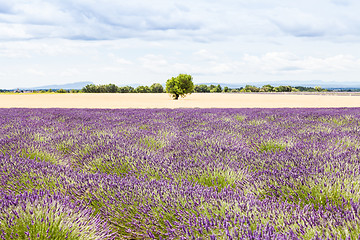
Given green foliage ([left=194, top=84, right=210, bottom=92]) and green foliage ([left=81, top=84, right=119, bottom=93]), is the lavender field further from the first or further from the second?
green foliage ([left=194, top=84, right=210, bottom=92])

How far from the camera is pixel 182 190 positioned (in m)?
2.59

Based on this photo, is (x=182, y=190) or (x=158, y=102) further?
(x=158, y=102)

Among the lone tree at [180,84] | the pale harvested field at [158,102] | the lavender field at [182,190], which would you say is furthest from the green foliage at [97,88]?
the lavender field at [182,190]

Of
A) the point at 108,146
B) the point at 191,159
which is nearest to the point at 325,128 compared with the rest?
the point at 191,159

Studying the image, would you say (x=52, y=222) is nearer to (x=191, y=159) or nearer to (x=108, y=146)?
(x=191, y=159)

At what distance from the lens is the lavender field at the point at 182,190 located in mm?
2021

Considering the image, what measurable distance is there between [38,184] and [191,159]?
5.69 ft

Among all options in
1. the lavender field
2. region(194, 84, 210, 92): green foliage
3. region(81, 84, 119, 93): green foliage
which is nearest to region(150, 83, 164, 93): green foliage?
region(81, 84, 119, 93): green foliage

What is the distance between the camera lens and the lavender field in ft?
6.63

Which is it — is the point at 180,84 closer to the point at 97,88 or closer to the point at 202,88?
the point at 97,88

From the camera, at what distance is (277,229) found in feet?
6.48

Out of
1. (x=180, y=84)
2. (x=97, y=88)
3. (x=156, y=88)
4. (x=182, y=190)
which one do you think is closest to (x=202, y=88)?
(x=156, y=88)

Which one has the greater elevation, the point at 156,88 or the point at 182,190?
the point at 156,88

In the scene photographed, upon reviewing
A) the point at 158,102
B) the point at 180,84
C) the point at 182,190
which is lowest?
the point at 158,102
